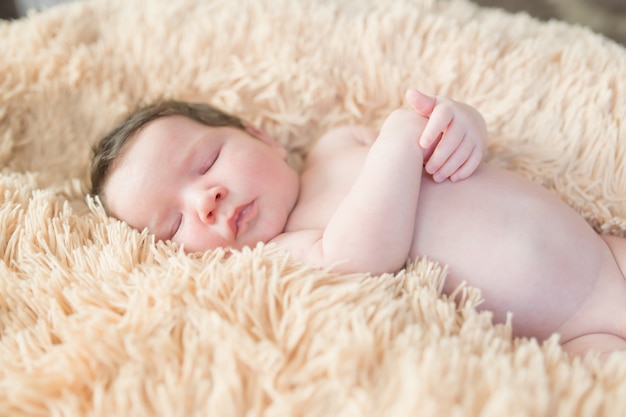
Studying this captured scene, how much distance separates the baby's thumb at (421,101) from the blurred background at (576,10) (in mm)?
812

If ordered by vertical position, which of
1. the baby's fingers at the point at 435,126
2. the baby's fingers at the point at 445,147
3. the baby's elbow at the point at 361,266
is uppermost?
the baby's fingers at the point at 435,126

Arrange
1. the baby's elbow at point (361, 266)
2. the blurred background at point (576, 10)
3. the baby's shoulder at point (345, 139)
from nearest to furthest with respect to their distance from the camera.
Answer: the baby's elbow at point (361, 266) < the baby's shoulder at point (345, 139) < the blurred background at point (576, 10)

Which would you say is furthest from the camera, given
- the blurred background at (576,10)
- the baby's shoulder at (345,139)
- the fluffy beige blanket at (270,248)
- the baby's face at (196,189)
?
the blurred background at (576,10)

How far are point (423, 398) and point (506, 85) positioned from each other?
78 cm

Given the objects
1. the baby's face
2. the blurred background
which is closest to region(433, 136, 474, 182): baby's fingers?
the baby's face

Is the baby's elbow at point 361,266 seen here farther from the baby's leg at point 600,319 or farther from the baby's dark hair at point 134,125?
the baby's dark hair at point 134,125

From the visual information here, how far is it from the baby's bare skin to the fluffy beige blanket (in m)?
0.08

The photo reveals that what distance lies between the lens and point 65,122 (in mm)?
1223

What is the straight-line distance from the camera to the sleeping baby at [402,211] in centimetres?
85

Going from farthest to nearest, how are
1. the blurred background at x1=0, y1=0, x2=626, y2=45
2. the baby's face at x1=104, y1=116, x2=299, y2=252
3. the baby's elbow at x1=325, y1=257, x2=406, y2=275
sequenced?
the blurred background at x1=0, y1=0, x2=626, y2=45
the baby's face at x1=104, y1=116, x2=299, y2=252
the baby's elbow at x1=325, y1=257, x2=406, y2=275

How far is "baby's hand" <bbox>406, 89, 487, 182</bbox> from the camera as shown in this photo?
2.85 feet

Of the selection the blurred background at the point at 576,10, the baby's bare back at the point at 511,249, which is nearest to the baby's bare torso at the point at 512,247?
the baby's bare back at the point at 511,249

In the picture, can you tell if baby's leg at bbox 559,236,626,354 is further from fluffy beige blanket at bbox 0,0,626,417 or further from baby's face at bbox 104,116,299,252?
baby's face at bbox 104,116,299,252

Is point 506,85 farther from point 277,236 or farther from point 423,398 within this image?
point 423,398
